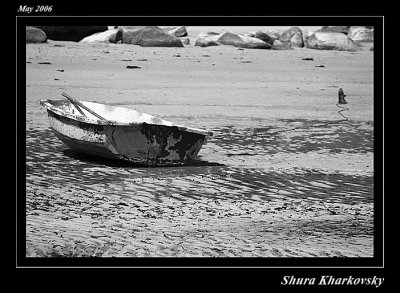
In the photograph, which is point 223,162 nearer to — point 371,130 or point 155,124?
point 155,124

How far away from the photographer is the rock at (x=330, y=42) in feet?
82.4

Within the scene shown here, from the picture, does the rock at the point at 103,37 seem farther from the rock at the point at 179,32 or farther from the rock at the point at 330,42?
the rock at the point at 330,42

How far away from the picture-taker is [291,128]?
13.5 meters

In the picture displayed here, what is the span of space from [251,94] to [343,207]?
307 inches

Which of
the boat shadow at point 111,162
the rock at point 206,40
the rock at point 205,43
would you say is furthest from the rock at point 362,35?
the boat shadow at point 111,162

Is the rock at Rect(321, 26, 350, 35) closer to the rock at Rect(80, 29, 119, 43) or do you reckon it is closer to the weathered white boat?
the rock at Rect(80, 29, 119, 43)

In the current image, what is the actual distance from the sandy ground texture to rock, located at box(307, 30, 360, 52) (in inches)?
237

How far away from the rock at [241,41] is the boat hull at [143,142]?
1373cm

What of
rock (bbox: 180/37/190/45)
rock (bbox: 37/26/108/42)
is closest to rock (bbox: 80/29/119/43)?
rock (bbox: 37/26/108/42)

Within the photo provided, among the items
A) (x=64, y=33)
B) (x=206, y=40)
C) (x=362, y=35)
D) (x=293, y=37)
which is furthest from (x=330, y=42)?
(x=64, y=33)

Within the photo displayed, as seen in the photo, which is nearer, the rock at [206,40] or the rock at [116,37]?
the rock at [116,37]

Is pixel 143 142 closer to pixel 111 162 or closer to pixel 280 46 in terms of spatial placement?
pixel 111 162
